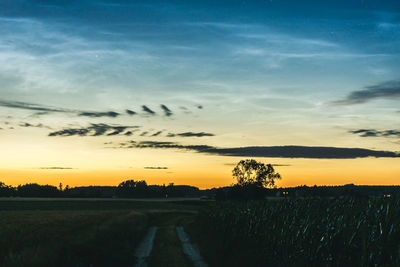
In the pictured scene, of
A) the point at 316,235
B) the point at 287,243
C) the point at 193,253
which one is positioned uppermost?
the point at 316,235

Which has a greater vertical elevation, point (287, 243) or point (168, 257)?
point (287, 243)

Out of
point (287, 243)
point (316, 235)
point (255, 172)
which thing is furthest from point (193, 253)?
point (255, 172)

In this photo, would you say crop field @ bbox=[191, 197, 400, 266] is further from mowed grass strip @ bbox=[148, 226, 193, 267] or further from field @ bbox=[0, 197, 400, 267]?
mowed grass strip @ bbox=[148, 226, 193, 267]

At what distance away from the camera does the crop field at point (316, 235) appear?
1203 cm

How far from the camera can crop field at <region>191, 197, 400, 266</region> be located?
12.0 metres

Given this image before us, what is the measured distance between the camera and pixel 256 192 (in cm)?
10888

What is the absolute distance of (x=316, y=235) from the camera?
15797 millimetres

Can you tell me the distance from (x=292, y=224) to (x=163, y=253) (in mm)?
9839

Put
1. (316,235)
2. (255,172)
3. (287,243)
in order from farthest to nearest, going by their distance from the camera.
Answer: (255,172) → (287,243) → (316,235)

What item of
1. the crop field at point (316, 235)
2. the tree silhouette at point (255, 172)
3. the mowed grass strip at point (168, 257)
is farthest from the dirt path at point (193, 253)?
the tree silhouette at point (255, 172)

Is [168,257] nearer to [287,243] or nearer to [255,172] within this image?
[287,243]

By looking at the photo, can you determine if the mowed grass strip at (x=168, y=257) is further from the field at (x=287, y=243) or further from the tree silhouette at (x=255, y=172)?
the tree silhouette at (x=255, y=172)

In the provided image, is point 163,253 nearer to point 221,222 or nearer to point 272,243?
point 272,243

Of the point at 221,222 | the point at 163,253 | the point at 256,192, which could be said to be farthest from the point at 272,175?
the point at 163,253
